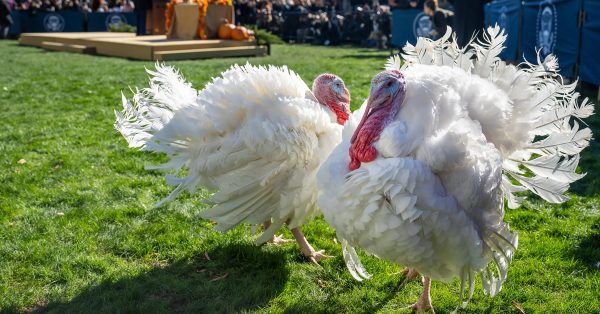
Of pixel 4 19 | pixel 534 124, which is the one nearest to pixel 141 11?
pixel 4 19

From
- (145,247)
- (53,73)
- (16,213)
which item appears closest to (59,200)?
(16,213)

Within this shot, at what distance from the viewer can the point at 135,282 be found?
13.9ft

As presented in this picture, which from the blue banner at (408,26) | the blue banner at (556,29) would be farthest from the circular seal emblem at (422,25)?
the blue banner at (556,29)

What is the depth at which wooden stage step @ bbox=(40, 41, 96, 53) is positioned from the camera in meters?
19.7

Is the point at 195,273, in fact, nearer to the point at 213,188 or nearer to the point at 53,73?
the point at 213,188

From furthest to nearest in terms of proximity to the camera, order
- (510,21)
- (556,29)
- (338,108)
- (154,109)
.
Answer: (510,21)
(556,29)
(154,109)
(338,108)

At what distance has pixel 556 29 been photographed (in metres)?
11.5

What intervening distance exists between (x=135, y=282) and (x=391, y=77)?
2.23m

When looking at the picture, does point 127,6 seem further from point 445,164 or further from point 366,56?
point 445,164

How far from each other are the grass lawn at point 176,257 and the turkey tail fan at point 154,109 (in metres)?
0.82

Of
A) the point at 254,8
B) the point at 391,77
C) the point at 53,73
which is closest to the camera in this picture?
the point at 391,77

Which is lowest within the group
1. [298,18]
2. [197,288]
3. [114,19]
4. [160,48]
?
[197,288]

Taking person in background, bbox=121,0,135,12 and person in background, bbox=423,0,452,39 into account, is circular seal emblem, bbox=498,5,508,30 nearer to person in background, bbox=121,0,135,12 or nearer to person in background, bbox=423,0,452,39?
person in background, bbox=423,0,452,39

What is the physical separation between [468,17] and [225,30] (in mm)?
8746
